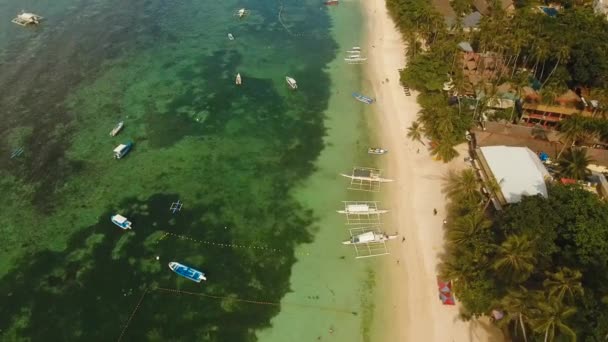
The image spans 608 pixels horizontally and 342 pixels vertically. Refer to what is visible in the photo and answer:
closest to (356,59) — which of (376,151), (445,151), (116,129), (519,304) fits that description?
(376,151)

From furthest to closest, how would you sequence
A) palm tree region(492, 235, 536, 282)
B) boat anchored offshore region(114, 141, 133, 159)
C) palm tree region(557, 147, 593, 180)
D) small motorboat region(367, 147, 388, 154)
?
small motorboat region(367, 147, 388, 154)
boat anchored offshore region(114, 141, 133, 159)
palm tree region(557, 147, 593, 180)
palm tree region(492, 235, 536, 282)

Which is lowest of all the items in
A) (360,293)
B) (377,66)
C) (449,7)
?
(360,293)

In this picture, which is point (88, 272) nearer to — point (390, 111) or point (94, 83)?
point (94, 83)

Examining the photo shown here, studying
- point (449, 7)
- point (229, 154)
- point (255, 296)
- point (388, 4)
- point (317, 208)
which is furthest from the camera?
point (388, 4)

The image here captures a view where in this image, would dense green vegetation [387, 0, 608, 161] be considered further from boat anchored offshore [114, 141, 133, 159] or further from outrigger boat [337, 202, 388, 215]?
boat anchored offshore [114, 141, 133, 159]

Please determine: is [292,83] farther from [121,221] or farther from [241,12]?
[121,221]

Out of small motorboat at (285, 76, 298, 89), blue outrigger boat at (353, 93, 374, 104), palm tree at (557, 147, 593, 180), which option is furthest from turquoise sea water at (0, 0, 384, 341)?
palm tree at (557, 147, 593, 180)

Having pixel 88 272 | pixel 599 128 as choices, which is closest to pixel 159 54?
pixel 88 272
